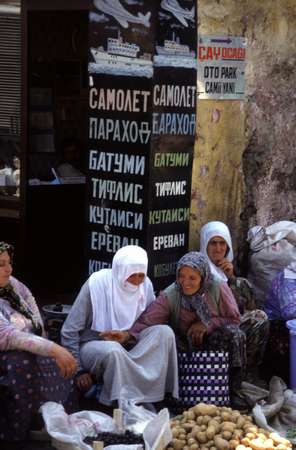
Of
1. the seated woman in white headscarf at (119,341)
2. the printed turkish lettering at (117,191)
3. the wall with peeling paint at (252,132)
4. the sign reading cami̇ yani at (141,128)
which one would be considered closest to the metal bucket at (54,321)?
the seated woman in white headscarf at (119,341)

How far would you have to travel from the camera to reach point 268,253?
25.2ft

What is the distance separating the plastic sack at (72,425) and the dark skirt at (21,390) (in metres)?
0.08

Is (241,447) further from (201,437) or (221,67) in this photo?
(221,67)

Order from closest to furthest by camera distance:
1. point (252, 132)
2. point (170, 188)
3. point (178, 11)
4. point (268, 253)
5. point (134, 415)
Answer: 1. point (134, 415)
2. point (178, 11)
3. point (170, 188)
4. point (268, 253)
5. point (252, 132)

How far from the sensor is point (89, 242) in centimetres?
726

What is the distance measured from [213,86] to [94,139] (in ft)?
3.08

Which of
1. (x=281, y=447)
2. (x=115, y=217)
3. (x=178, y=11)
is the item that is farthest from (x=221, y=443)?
(x=178, y=11)

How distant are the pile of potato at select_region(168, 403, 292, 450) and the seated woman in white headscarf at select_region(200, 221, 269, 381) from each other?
43.7 inches

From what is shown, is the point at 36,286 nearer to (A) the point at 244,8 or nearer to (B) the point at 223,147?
(B) the point at 223,147

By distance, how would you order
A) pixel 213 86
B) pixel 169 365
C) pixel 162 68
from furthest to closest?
pixel 213 86, pixel 162 68, pixel 169 365

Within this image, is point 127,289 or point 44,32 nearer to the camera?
point 127,289

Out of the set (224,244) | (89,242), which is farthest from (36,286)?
(224,244)

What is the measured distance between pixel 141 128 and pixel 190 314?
1321mm

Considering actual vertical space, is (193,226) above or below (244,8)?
below
